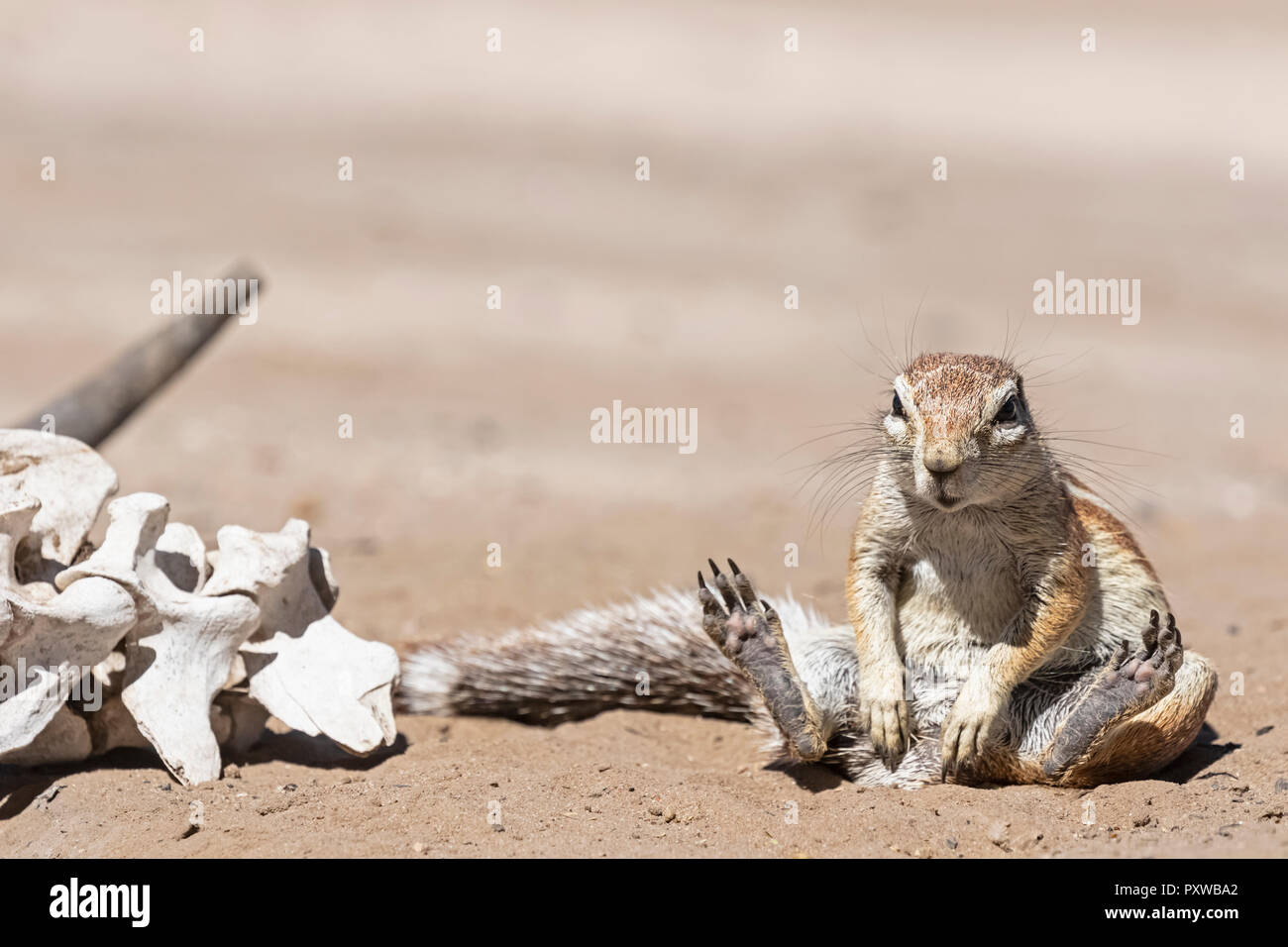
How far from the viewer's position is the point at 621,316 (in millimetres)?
15719

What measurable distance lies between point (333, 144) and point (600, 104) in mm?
3825

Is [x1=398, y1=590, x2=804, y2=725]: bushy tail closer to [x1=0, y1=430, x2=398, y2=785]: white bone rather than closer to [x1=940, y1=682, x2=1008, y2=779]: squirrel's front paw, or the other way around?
[x1=0, y1=430, x2=398, y2=785]: white bone

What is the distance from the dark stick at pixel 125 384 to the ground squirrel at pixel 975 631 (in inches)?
127

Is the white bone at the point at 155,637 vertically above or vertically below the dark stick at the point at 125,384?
below

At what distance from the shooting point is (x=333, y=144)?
1928 centimetres

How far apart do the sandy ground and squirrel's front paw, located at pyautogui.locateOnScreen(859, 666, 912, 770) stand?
0.21m

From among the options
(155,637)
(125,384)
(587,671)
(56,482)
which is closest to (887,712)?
(587,671)

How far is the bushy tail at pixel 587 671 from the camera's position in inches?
250

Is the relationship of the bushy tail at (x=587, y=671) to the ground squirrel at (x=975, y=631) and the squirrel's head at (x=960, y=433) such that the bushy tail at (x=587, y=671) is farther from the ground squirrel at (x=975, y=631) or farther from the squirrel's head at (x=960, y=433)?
the squirrel's head at (x=960, y=433)

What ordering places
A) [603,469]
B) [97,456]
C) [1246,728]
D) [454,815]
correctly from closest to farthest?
[454,815] < [97,456] < [1246,728] < [603,469]

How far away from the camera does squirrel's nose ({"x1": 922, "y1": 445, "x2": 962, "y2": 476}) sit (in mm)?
4562

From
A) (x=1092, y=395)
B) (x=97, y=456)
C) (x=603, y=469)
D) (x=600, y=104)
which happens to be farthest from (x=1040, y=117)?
(x=97, y=456)

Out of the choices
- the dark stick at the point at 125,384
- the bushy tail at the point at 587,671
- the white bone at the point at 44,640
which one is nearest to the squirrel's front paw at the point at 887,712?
the bushy tail at the point at 587,671

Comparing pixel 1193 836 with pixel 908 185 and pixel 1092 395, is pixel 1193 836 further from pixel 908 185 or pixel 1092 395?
pixel 908 185
